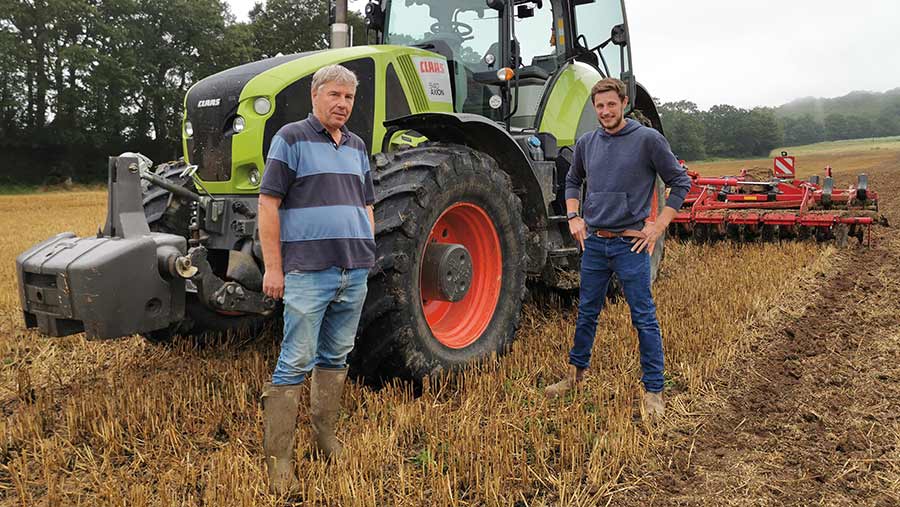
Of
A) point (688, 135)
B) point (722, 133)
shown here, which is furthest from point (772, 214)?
point (722, 133)

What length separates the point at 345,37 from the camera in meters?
4.65

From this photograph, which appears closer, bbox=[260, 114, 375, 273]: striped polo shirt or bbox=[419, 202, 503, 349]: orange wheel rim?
bbox=[260, 114, 375, 273]: striped polo shirt

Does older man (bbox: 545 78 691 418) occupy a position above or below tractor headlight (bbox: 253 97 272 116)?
below

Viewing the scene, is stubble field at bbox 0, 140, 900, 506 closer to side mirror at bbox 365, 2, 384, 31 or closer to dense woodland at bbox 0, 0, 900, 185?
side mirror at bbox 365, 2, 384, 31

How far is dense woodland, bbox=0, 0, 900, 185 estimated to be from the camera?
3111cm

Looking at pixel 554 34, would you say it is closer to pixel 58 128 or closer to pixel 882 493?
pixel 882 493

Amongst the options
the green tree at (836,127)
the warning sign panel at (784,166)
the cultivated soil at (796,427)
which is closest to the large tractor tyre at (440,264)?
the cultivated soil at (796,427)

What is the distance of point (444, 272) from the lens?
12.0 feet

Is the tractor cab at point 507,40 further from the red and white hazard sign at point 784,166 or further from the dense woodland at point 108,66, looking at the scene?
the dense woodland at point 108,66

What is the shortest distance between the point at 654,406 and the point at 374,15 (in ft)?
11.5

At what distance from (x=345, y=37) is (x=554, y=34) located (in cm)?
167

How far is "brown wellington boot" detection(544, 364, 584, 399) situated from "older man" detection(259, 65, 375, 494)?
137 centimetres

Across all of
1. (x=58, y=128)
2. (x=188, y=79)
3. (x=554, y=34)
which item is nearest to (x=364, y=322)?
(x=554, y=34)

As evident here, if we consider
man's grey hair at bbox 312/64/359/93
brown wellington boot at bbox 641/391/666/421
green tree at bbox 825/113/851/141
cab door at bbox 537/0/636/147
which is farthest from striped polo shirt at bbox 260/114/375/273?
green tree at bbox 825/113/851/141
